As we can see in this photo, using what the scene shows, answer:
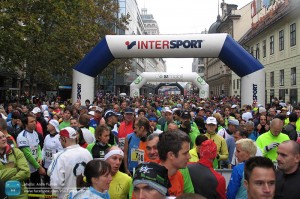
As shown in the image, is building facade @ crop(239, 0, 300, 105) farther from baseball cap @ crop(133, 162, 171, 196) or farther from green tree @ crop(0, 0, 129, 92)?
baseball cap @ crop(133, 162, 171, 196)

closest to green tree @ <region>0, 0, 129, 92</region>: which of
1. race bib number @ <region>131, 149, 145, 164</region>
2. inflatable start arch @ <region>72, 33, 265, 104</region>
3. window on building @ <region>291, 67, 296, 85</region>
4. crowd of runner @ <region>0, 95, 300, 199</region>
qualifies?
inflatable start arch @ <region>72, 33, 265, 104</region>

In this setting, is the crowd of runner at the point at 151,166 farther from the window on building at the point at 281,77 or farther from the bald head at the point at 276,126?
the window on building at the point at 281,77

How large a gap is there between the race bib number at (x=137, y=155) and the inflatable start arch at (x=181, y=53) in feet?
29.7

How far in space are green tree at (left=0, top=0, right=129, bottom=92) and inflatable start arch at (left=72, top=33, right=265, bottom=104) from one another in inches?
133

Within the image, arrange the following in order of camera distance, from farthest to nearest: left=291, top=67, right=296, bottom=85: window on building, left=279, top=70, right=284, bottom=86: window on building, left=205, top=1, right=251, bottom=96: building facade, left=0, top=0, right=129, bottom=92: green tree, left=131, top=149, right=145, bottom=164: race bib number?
1. left=205, top=1, right=251, bottom=96: building facade
2. left=279, top=70, right=284, bottom=86: window on building
3. left=291, top=67, right=296, bottom=85: window on building
4. left=0, top=0, right=129, bottom=92: green tree
5. left=131, top=149, right=145, bottom=164: race bib number

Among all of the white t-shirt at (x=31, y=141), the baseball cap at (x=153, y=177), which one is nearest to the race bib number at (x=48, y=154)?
the white t-shirt at (x=31, y=141)

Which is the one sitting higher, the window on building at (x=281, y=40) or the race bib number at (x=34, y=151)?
the window on building at (x=281, y=40)

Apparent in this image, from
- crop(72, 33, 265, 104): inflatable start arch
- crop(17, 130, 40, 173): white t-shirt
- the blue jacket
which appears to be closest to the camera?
the blue jacket

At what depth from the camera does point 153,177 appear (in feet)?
8.27

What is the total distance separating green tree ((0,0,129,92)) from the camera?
1681cm

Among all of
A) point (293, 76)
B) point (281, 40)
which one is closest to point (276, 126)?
point (293, 76)

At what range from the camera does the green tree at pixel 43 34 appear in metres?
16.8

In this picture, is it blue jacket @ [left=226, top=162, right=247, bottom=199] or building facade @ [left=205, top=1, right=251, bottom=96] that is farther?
building facade @ [left=205, top=1, right=251, bottom=96]

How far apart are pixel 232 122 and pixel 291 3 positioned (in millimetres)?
20261
